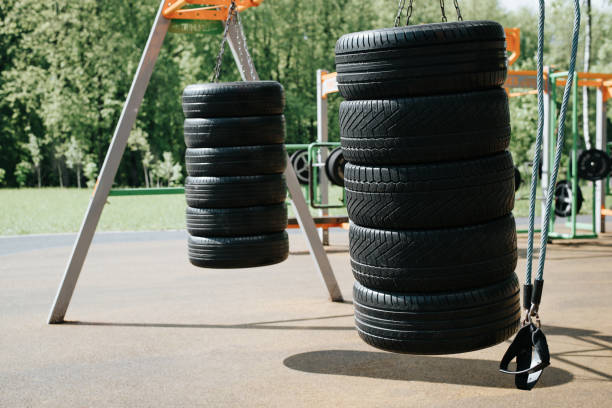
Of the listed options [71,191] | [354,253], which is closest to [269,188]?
[354,253]

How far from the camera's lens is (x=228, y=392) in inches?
173

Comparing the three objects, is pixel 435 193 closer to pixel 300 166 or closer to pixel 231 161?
pixel 231 161

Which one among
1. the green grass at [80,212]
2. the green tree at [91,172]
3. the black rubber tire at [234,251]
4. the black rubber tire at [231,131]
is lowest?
the green grass at [80,212]

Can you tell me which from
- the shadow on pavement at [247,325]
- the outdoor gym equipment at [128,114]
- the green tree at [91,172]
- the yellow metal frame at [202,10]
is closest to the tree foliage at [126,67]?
the green tree at [91,172]

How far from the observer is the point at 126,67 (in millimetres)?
35344

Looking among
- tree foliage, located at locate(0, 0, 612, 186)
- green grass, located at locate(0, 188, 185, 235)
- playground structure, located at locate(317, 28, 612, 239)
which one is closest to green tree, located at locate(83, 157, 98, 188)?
tree foliage, located at locate(0, 0, 612, 186)

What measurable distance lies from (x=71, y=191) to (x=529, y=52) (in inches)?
1058

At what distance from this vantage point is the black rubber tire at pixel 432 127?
2.93 metres

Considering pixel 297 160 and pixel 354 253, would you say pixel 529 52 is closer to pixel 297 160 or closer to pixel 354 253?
pixel 297 160

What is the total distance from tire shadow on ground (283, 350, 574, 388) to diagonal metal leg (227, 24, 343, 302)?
174 cm

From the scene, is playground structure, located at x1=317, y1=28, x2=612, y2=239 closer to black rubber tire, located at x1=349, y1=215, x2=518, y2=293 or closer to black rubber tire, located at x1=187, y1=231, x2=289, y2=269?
black rubber tire, located at x1=187, y1=231, x2=289, y2=269

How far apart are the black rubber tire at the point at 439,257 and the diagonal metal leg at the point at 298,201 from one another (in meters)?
3.62

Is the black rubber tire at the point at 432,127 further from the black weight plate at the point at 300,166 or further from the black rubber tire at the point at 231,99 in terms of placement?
the black weight plate at the point at 300,166

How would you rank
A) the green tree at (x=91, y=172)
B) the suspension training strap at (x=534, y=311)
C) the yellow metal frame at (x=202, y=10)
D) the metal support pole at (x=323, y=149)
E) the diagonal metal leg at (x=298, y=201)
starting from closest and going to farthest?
the suspension training strap at (x=534, y=311) < the yellow metal frame at (x=202, y=10) < the diagonal metal leg at (x=298, y=201) < the metal support pole at (x=323, y=149) < the green tree at (x=91, y=172)
